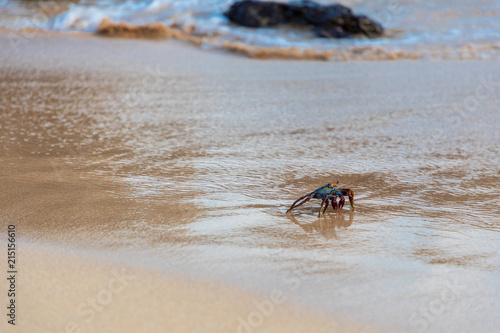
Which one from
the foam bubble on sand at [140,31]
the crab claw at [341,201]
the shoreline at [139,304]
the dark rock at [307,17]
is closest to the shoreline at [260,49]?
the foam bubble on sand at [140,31]

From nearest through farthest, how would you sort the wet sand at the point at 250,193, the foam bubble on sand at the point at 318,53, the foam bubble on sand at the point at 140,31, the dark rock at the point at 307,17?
the wet sand at the point at 250,193
the foam bubble on sand at the point at 318,53
the foam bubble on sand at the point at 140,31
the dark rock at the point at 307,17

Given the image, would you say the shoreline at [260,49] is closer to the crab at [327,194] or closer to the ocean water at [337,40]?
the ocean water at [337,40]

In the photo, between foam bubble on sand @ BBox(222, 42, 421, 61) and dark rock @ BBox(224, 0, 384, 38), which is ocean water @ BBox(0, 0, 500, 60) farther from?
dark rock @ BBox(224, 0, 384, 38)

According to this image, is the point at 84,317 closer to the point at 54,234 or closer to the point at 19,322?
the point at 19,322

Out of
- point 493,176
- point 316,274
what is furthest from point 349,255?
point 493,176

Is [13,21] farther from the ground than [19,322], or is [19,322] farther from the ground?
[13,21]

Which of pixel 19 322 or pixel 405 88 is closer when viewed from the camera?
pixel 19 322

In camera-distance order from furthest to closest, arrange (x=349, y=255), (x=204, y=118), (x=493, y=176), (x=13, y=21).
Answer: (x=13, y=21) < (x=204, y=118) < (x=493, y=176) < (x=349, y=255)
